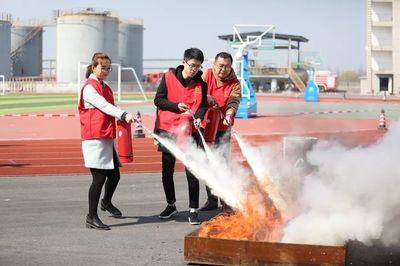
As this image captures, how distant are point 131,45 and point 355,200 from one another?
89.7m

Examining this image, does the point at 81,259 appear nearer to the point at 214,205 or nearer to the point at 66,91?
the point at 214,205

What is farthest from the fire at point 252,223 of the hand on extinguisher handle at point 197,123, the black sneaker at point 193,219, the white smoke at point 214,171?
the hand on extinguisher handle at point 197,123

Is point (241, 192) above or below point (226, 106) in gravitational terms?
below

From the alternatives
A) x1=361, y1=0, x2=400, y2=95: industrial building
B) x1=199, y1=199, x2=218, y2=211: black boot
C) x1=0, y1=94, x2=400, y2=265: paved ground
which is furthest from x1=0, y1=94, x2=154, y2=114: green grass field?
x1=361, y1=0, x2=400, y2=95: industrial building

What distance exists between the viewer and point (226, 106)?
828 cm

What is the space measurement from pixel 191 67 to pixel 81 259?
265cm

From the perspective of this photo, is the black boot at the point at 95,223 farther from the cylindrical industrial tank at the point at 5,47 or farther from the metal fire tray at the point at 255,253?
the cylindrical industrial tank at the point at 5,47

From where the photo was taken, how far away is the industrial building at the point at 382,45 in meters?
82.6

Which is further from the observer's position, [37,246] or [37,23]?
[37,23]

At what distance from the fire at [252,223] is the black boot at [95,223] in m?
1.53

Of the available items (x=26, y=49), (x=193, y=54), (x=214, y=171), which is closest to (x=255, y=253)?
(x=214, y=171)

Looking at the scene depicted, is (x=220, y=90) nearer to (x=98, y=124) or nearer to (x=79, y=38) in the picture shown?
(x=98, y=124)

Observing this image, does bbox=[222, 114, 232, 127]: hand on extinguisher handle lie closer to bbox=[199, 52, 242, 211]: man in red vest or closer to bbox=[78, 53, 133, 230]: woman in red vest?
bbox=[199, 52, 242, 211]: man in red vest

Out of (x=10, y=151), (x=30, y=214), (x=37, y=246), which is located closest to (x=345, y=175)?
(x=37, y=246)
